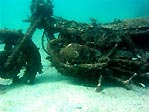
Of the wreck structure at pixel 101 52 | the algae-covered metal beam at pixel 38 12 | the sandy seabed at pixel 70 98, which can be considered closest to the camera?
Result: the sandy seabed at pixel 70 98

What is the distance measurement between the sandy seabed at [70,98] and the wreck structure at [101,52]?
0.33 m

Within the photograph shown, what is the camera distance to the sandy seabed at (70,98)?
590 cm

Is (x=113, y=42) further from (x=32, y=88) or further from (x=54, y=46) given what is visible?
(x=32, y=88)

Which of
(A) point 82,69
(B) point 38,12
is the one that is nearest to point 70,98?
(A) point 82,69

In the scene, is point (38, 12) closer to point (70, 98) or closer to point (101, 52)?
point (101, 52)

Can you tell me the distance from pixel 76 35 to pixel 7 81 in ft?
9.06

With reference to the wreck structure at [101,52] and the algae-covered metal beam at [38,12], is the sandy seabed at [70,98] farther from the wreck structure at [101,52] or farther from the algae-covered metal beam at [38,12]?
the algae-covered metal beam at [38,12]

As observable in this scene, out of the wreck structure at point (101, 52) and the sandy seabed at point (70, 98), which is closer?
the sandy seabed at point (70, 98)

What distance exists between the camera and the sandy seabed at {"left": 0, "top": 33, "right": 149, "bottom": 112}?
590cm

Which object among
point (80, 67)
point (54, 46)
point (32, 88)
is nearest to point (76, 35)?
point (54, 46)

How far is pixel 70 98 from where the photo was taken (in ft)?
21.1

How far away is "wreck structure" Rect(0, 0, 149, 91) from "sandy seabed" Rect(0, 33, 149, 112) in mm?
329

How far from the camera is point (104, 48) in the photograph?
299 inches

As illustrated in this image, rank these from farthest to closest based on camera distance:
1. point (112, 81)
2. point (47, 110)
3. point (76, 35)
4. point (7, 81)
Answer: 1. point (7, 81)
2. point (76, 35)
3. point (112, 81)
4. point (47, 110)
